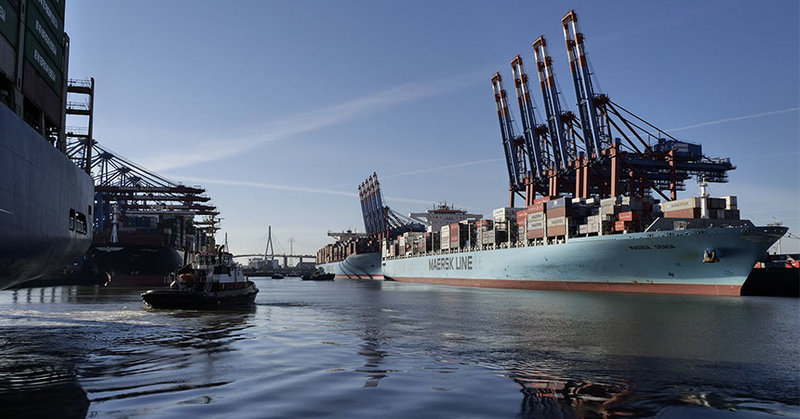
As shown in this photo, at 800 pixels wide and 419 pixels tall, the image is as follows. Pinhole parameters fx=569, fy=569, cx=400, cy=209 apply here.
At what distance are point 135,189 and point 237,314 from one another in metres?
Result: 58.2

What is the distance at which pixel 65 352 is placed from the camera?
16.8 metres

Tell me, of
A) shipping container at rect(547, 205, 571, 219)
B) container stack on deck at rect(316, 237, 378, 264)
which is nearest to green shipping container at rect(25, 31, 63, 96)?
shipping container at rect(547, 205, 571, 219)

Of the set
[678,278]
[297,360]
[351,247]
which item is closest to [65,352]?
[297,360]

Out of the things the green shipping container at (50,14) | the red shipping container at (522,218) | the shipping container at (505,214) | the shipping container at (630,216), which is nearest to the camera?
the green shipping container at (50,14)

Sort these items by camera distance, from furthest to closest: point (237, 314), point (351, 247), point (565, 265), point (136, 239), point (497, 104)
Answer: point (351, 247) < point (497, 104) < point (136, 239) < point (565, 265) < point (237, 314)

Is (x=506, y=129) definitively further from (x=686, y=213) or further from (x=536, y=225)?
(x=686, y=213)

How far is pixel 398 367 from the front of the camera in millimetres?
14523

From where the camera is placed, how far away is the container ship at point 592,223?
1800 inches

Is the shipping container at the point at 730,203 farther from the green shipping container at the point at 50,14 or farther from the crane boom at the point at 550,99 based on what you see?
the green shipping container at the point at 50,14

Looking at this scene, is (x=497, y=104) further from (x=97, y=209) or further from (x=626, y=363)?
(x=626, y=363)

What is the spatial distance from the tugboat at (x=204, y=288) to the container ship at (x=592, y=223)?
108 feet

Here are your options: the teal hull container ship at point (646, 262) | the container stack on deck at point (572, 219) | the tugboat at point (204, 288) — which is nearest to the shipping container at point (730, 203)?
the container stack on deck at point (572, 219)

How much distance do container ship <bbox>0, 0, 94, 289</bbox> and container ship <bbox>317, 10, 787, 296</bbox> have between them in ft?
138

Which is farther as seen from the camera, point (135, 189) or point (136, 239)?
point (135, 189)
